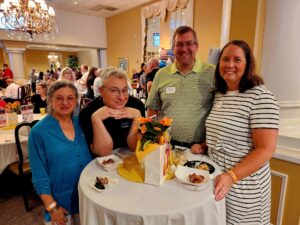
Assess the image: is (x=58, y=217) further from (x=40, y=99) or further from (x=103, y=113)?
(x=40, y=99)

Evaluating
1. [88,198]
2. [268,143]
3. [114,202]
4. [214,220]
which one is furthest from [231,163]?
[88,198]

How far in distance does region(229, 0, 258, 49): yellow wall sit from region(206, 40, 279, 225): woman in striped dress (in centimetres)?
81

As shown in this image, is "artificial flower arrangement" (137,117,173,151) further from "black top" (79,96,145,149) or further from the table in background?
the table in background

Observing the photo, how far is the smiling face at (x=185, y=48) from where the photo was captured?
166 cm

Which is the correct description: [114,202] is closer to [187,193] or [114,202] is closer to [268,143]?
[187,193]

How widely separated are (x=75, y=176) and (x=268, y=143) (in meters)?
1.16

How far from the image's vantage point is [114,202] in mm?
962

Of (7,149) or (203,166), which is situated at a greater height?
(203,166)

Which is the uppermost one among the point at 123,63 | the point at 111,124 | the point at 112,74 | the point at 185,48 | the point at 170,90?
the point at 123,63

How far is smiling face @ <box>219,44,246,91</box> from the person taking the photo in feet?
4.06

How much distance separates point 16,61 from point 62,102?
28.3 ft

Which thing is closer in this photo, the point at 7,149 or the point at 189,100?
the point at 189,100

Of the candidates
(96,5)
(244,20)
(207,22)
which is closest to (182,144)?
(244,20)

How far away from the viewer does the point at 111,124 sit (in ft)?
4.86
